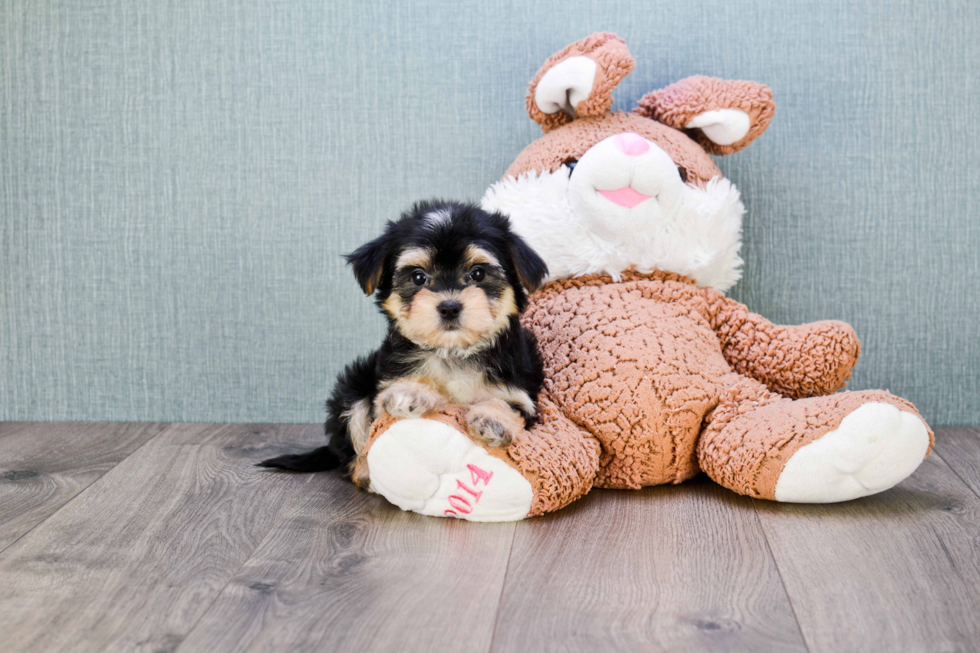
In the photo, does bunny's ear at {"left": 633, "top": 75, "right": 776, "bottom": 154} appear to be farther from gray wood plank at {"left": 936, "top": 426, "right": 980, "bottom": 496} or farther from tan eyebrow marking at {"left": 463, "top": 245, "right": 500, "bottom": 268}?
gray wood plank at {"left": 936, "top": 426, "right": 980, "bottom": 496}

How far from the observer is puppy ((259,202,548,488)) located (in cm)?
183

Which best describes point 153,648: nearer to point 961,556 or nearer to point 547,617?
point 547,617

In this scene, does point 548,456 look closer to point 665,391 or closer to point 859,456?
point 665,391

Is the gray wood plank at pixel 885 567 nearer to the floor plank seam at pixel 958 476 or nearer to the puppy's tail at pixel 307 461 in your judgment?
the floor plank seam at pixel 958 476

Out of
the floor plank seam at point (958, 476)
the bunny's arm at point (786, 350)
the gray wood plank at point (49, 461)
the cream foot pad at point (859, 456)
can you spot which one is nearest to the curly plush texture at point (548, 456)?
the cream foot pad at point (859, 456)

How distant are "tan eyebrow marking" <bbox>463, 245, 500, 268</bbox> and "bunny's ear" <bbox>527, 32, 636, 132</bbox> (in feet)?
2.48

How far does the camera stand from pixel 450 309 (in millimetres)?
1774

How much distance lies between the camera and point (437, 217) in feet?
6.22

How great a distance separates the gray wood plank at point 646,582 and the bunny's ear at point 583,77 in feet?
3.85

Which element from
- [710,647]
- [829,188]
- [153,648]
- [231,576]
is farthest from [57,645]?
[829,188]

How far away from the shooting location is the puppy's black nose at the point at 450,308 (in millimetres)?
1773

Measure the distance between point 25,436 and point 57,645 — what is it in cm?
174

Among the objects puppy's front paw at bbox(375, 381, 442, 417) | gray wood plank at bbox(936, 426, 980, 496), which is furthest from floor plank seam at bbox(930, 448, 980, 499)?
puppy's front paw at bbox(375, 381, 442, 417)

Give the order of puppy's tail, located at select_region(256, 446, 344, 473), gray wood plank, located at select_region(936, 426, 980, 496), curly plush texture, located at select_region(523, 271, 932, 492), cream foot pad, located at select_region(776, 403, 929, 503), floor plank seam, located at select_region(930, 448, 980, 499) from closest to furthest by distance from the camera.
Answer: cream foot pad, located at select_region(776, 403, 929, 503) → curly plush texture, located at select_region(523, 271, 932, 492) → floor plank seam, located at select_region(930, 448, 980, 499) → gray wood plank, located at select_region(936, 426, 980, 496) → puppy's tail, located at select_region(256, 446, 344, 473)
